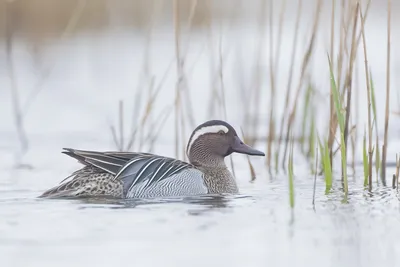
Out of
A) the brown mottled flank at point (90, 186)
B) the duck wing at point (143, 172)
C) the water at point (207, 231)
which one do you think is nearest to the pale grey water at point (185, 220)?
the water at point (207, 231)

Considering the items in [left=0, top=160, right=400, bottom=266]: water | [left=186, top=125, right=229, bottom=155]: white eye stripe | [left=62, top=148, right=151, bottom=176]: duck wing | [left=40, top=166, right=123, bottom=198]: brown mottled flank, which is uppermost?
[left=186, top=125, right=229, bottom=155]: white eye stripe

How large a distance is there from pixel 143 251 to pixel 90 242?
0.34 meters

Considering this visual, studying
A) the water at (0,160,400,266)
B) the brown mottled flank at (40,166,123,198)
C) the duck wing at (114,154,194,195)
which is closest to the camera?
the water at (0,160,400,266)

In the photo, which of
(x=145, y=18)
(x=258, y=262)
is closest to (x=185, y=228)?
(x=258, y=262)

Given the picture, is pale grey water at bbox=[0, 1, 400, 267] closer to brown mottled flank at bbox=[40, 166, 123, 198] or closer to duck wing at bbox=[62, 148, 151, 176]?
brown mottled flank at bbox=[40, 166, 123, 198]

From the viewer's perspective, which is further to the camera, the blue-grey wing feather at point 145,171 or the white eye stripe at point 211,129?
the white eye stripe at point 211,129

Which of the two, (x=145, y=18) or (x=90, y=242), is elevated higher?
(x=145, y=18)

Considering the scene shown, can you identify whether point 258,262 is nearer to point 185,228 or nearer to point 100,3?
point 185,228

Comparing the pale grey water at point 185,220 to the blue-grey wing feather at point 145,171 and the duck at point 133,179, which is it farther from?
the blue-grey wing feather at point 145,171

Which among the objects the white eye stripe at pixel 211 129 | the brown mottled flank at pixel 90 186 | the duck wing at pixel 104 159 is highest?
the white eye stripe at pixel 211 129

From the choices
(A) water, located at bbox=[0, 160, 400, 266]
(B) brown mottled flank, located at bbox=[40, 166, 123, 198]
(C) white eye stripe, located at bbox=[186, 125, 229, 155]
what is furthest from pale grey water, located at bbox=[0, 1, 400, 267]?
(C) white eye stripe, located at bbox=[186, 125, 229, 155]

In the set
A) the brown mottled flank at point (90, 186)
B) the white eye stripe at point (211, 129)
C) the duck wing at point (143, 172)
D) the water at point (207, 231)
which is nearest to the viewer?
the water at point (207, 231)

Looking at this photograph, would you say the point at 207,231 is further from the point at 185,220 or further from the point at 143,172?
the point at 143,172

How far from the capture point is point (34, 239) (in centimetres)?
575
